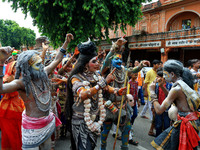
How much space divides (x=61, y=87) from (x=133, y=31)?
19.2 m

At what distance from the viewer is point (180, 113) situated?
267 cm

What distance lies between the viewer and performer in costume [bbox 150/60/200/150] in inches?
99.8

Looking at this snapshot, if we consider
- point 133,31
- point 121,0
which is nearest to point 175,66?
point 121,0

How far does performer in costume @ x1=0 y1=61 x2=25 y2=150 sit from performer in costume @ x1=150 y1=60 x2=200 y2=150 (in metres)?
2.66

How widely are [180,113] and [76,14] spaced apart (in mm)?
11640

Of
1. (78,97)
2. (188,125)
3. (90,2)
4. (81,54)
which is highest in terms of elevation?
(90,2)

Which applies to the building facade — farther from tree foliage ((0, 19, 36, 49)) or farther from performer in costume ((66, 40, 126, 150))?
tree foliage ((0, 19, 36, 49))

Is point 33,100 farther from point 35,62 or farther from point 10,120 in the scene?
point 10,120

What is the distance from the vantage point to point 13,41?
44.9 metres

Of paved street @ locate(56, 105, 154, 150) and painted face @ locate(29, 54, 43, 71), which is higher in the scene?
painted face @ locate(29, 54, 43, 71)

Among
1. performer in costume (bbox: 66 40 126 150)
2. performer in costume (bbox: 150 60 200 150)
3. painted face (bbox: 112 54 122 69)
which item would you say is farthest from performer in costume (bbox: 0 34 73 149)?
performer in costume (bbox: 150 60 200 150)

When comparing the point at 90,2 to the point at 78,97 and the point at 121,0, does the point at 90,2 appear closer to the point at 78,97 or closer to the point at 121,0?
the point at 121,0

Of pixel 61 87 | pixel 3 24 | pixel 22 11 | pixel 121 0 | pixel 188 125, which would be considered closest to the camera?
pixel 188 125

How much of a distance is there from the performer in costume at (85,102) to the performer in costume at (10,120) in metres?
1.44
